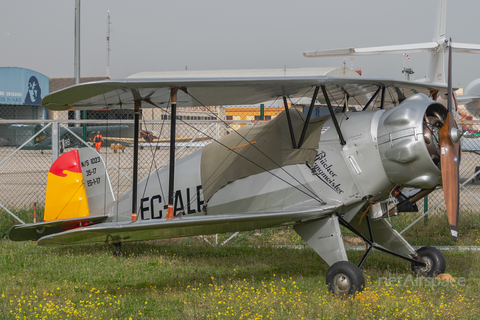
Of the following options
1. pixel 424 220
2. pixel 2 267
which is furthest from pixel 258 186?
pixel 424 220

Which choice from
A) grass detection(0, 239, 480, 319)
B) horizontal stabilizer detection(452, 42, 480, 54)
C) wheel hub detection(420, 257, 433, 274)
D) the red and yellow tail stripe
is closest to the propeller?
grass detection(0, 239, 480, 319)

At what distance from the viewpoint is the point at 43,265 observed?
237 inches

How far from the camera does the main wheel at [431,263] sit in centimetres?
530

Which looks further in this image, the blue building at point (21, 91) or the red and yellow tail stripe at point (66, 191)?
the blue building at point (21, 91)

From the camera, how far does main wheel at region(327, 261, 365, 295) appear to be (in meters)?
4.33

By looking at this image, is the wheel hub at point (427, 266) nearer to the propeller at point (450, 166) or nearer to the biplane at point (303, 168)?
the biplane at point (303, 168)

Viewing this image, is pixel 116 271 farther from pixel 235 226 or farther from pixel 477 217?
pixel 477 217

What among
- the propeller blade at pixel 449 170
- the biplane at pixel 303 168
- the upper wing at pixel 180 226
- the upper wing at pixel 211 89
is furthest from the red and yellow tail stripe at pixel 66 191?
the propeller blade at pixel 449 170

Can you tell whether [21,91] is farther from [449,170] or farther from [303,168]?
[449,170]

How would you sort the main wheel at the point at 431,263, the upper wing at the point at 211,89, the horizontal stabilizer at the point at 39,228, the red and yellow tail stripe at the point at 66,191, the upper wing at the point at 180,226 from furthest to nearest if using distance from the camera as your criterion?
the red and yellow tail stripe at the point at 66,191, the main wheel at the point at 431,263, the horizontal stabilizer at the point at 39,228, the upper wing at the point at 211,89, the upper wing at the point at 180,226

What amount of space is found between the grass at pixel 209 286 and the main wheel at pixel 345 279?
10 centimetres

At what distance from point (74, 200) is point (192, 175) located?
1.89 meters

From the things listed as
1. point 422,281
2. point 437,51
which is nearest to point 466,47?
point 437,51

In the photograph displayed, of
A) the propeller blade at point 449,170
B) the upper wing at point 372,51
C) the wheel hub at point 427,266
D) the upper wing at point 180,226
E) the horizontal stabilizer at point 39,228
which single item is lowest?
the wheel hub at point 427,266
